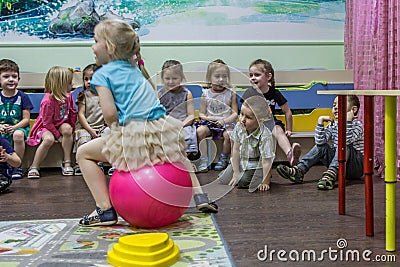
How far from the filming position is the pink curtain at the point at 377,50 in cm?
266

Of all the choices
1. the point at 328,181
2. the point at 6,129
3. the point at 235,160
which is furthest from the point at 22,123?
the point at 328,181

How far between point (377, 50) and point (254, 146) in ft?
3.23

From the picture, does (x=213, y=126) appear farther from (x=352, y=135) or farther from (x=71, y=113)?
(x=71, y=113)

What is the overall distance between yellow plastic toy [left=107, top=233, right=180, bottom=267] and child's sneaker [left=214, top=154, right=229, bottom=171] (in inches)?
65.2

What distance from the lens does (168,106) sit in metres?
2.19

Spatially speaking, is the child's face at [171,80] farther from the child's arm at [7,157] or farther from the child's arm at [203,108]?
the child's arm at [7,157]

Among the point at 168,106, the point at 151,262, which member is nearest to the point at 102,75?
the point at 168,106

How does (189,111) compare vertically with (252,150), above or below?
above

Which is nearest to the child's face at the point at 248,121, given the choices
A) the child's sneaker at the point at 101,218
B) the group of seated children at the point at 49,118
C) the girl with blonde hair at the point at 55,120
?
the child's sneaker at the point at 101,218

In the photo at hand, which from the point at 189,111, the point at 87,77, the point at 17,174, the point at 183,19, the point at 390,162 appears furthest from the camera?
the point at 183,19

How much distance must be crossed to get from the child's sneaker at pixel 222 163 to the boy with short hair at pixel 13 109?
1.24 m

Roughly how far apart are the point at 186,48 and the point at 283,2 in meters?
0.83

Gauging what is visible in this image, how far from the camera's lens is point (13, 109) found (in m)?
3.20

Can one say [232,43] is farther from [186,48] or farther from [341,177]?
[341,177]
